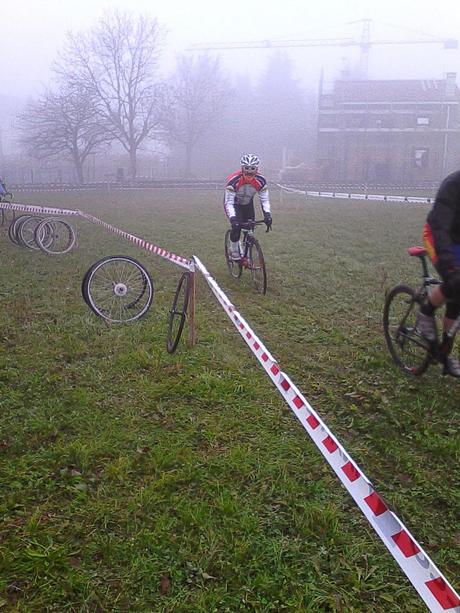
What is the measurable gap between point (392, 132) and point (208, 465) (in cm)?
5418

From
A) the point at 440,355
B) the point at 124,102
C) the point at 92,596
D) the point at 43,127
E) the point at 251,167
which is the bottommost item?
the point at 92,596

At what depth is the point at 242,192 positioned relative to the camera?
8750mm

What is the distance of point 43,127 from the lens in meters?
44.2

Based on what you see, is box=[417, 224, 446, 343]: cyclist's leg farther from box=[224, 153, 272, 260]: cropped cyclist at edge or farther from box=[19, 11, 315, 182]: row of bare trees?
box=[19, 11, 315, 182]: row of bare trees

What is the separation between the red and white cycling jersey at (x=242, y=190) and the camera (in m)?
8.51

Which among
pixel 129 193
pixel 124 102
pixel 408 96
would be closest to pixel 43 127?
pixel 124 102

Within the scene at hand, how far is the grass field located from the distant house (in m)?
45.9

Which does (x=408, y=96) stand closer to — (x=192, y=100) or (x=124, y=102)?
(x=192, y=100)

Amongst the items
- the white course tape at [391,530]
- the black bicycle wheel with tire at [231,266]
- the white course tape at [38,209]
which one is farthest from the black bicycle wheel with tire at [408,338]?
the white course tape at [38,209]

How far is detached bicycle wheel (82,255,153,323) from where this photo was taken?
656cm

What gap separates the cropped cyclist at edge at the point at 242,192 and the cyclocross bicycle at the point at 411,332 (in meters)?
3.42

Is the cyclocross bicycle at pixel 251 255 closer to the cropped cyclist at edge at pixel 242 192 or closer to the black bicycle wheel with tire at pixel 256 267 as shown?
the black bicycle wheel with tire at pixel 256 267

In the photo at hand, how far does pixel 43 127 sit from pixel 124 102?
29.0ft

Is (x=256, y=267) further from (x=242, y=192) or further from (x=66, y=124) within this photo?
(x=66, y=124)
